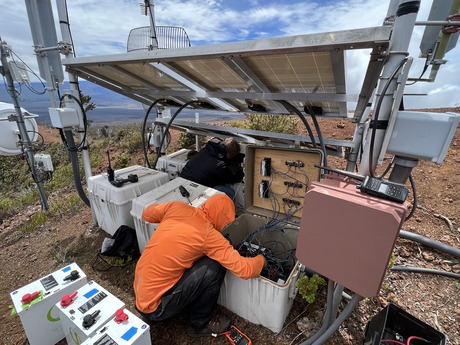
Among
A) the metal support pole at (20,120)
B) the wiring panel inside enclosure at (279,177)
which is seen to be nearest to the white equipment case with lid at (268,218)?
the wiring panel inside enclosure at (279,177)

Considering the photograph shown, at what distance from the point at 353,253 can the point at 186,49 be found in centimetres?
180

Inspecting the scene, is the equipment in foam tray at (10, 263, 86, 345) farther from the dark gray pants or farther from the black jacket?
the black jacket

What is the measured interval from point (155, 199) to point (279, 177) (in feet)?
4.76

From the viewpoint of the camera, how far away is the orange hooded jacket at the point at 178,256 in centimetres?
170

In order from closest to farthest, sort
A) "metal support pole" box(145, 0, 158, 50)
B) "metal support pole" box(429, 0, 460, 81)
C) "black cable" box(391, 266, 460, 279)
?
"metal support pole" box(429, 0, 460, 81)
"black cable" box(391, 266, 460, 279)
"metal support pole" box(145, 0, 158, 50)

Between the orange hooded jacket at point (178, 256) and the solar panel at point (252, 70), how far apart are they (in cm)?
133

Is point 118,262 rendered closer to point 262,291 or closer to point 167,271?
point 167,271

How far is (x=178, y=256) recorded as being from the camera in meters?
1.72

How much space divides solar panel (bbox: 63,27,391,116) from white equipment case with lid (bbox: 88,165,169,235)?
1237 mm

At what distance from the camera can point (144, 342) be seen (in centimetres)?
148

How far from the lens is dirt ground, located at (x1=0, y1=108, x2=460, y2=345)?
6.28ft

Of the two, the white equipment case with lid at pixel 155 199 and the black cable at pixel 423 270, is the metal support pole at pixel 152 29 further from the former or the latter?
the black cable at pixel 423 270

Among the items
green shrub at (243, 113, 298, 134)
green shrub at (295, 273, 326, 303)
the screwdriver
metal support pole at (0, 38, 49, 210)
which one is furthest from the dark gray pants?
green shrub at (243, 113, 298, 134)

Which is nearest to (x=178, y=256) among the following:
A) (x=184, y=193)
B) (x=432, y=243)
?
(x=184, y=193)
